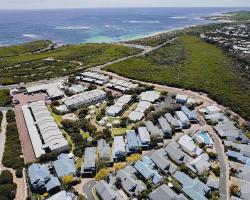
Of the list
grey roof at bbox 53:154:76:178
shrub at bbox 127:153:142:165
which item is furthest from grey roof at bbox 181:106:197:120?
grey roof at bbox 53:154:76:178

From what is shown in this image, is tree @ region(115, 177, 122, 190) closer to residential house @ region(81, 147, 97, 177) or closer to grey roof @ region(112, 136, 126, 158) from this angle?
residential house @ region(81, 147, 97, 177)

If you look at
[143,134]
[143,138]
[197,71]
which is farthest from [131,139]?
[197,71]

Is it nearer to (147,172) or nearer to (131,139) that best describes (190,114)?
(131,139)

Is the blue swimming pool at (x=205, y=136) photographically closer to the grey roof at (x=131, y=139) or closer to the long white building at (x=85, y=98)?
the grey roof at (x=131, y=139)

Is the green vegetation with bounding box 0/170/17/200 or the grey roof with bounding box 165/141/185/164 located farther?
the grey roof with bounding box 165/141/185/164

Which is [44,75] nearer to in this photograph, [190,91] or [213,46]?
[190,91]

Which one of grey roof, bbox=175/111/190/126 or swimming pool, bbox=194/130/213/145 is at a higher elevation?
grey roof, bbox=175/111/190/126

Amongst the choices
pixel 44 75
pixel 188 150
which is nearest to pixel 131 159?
pixel 188 150
